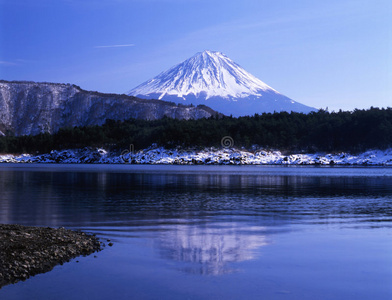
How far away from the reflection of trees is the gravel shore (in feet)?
8.29

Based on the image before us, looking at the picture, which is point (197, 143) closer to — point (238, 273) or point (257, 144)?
point (257, 144)

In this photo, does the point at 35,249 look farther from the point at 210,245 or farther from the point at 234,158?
the point at 234,158

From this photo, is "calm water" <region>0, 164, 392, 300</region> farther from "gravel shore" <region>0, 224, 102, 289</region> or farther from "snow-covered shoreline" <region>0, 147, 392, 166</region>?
"snow-covered shoreline" <region>0, 147, 392, 166</region>

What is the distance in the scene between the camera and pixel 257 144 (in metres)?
176

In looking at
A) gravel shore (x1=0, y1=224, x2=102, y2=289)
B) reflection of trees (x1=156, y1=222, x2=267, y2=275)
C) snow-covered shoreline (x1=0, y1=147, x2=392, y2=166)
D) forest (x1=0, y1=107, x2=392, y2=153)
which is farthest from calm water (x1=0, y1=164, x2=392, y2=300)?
forest (x1=0, y1=107, x2=392, y2=153)

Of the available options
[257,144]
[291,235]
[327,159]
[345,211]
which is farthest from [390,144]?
[291,235]

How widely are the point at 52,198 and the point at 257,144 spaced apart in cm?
14826

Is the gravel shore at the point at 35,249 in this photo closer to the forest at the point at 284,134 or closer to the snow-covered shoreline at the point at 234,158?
the snow-covered shoreline at the point at 234,158

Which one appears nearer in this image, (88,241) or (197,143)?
(88,241)

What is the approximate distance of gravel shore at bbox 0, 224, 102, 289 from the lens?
1166 centimetres

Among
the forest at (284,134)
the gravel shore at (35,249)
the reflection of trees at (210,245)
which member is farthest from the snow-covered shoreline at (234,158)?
the gravel shore at (35,249)

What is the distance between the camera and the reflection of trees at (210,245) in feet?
41.9

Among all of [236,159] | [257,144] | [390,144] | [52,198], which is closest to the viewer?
[52,198]

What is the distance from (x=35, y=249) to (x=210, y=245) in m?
5.37
